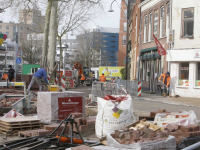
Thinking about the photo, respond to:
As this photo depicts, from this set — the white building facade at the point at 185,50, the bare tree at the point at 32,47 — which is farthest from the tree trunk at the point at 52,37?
the bare tree at the point at 32,47

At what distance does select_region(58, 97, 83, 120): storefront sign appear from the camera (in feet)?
29.7

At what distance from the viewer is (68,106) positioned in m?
9.27

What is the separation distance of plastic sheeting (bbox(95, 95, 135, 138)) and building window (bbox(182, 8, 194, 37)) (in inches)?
617

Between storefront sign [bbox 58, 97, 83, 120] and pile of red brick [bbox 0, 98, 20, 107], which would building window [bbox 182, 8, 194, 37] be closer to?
pile of red brick [bbox 0, 98, 20, 107]

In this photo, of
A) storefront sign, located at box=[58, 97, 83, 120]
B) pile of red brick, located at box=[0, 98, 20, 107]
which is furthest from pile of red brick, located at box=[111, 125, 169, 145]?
pile of red brick, located at box=[0, 98, 20, 107]

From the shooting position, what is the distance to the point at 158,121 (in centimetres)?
801

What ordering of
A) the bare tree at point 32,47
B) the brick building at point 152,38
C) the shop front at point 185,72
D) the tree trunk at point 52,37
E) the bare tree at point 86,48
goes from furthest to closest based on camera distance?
the bare tree at point 86,48 → the bare tree at point 32,47 → the tree trunk at point 52,37 → the brick building at point 152,38 → the shop front at point 185,72

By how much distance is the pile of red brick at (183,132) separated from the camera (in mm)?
6449

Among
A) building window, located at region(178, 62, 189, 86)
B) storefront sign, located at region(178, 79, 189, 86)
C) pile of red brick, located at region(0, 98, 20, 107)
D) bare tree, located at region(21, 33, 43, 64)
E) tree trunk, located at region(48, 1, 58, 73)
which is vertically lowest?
pile of red brick, located at region(0, 98, 20, 107)

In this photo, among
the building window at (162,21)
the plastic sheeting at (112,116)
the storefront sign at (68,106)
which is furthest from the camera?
the building window at (162,21)

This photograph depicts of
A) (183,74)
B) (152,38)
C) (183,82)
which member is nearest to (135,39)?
(152,38)

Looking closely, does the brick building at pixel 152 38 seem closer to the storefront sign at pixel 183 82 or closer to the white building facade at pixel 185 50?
the white building facade at pixel 185 50

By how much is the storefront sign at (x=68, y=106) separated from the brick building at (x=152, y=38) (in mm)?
14870

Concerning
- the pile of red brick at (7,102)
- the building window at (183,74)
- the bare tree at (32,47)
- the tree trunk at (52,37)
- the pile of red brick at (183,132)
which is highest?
the bare tree at (32,47)
